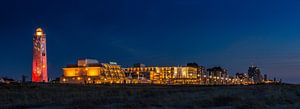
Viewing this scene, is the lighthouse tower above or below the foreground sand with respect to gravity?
above

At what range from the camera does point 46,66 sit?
6270 inches

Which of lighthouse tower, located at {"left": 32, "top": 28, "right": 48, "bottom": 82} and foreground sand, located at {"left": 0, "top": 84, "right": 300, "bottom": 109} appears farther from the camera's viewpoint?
lighthouse tower, located at {"left": 32, "top": 28, "right": 48, "bottom": 82}

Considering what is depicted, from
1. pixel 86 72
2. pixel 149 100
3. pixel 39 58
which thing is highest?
pixel 39 58

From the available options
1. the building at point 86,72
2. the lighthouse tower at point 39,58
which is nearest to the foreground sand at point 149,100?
the lighthouse tower at point 39,58

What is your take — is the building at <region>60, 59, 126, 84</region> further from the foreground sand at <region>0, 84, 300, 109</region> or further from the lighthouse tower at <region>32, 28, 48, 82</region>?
the foreground sand at <region>0, 84, 300, 109</region>

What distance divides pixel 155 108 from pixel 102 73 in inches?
6474

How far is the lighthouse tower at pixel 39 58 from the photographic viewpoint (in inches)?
6156

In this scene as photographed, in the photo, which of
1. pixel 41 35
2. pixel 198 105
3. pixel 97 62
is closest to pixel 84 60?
pixel 97 62

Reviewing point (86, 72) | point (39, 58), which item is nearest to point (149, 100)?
point (39, 58)

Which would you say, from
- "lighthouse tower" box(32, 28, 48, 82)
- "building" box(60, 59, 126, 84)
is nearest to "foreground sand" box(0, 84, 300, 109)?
"lighthouse tower" box(32, 28, 48, 82)

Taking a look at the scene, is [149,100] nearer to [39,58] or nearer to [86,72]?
[39,58]

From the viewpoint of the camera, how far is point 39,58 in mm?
159875

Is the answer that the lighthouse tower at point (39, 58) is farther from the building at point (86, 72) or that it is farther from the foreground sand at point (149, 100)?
the foreground sand at point (149, 100)

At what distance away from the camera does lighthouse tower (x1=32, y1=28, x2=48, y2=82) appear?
156 metres
